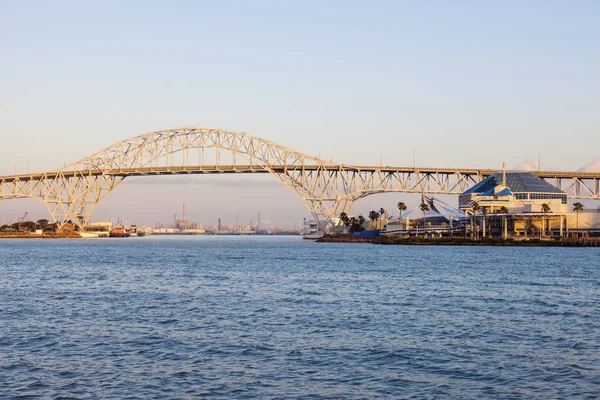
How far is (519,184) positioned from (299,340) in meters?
126

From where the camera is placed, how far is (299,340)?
2402 centimetres

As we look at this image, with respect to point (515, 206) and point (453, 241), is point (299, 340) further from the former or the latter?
point (515, 206)

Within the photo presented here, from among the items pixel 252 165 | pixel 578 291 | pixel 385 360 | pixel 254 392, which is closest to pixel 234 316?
pixel 385 360

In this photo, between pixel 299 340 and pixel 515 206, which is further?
pixel 515 206

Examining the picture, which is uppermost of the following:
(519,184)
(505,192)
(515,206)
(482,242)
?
(519,184)

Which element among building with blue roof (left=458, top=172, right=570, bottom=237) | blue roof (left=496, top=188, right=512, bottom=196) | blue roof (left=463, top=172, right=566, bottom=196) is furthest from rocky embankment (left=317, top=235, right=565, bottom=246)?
blue roof (left=463, top=172, right=566, bottom=196)

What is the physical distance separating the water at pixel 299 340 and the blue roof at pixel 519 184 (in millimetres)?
101113

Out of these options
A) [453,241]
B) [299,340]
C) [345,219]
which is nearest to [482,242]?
[453,241]

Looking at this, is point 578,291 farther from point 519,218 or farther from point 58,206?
point 58,206

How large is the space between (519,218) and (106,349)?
359 feet

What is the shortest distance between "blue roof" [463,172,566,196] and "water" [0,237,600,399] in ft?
332

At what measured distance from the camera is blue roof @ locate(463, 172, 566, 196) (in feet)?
465

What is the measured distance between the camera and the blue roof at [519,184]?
141875 mm

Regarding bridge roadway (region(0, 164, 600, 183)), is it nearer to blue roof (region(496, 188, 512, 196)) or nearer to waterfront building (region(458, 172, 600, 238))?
waterfront building (region(458, 172, 600, 238))
